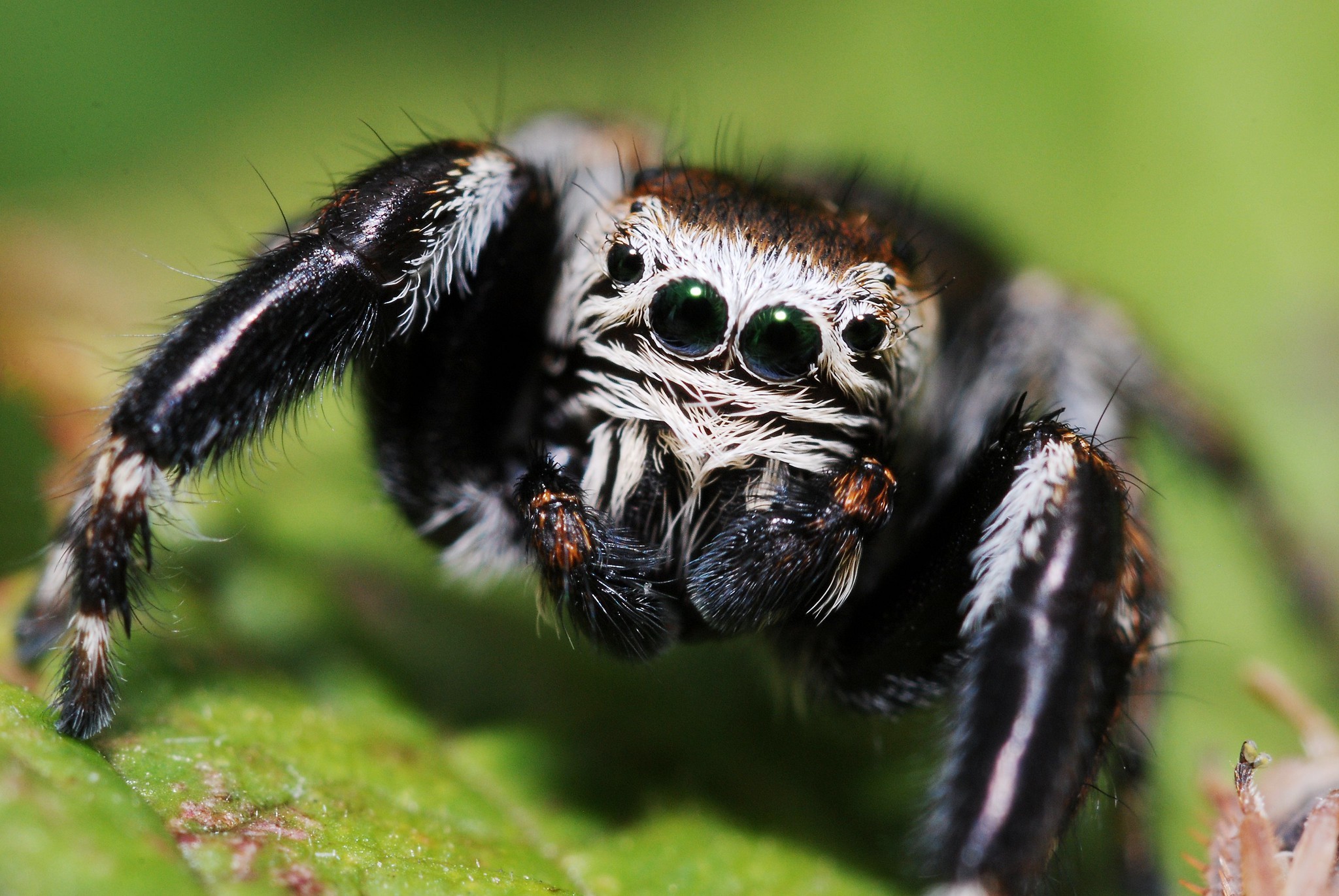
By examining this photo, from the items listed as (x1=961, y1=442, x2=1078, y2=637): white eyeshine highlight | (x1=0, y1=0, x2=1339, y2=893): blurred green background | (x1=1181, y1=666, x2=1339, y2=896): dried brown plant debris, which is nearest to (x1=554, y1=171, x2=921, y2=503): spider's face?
(x1=961, y1=442, x2=1078, y2=637): white eyeshine highlight

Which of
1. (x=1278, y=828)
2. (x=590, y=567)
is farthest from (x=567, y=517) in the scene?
(x=1278, y=828)

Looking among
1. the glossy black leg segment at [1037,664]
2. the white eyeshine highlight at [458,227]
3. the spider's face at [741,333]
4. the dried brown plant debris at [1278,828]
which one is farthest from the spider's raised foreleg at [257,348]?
the dried brown plant debris at [1278,828]

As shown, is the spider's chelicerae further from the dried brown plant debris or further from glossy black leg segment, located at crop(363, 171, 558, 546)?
the dried brown plant debris

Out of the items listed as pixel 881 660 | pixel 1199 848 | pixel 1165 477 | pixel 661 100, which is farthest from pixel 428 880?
pixel 661 100

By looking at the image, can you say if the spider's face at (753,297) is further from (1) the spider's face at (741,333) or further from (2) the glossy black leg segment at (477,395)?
(2) the glossy black leg segment at (477,395)

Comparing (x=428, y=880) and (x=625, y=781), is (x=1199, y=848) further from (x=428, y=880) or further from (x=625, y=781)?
(x=428, y=880)

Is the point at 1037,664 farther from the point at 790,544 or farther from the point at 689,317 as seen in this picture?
the point at 689,317
